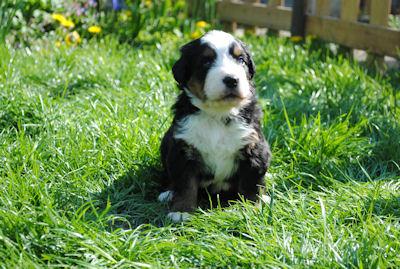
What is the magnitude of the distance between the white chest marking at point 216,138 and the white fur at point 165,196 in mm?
303

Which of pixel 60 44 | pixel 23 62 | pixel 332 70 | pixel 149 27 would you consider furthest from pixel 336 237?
pixel 149 27

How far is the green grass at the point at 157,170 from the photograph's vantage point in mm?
2740

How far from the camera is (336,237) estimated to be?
2.91 meters

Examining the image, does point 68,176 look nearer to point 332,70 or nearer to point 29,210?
point 29,210

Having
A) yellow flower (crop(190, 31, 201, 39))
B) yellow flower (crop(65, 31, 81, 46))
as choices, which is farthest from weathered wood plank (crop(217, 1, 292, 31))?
yellow flower (crop(65, 31, 81, 46))

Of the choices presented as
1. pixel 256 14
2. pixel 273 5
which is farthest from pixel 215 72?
pixel 256 14

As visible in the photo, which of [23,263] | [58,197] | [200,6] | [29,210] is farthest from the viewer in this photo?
[200,6]

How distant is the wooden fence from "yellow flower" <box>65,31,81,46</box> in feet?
8.95

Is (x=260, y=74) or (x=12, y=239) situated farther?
(x=260, y=74)

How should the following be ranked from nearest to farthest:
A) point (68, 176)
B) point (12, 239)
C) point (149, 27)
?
point (12, 239) → point (68, 176) → point (149, 27)

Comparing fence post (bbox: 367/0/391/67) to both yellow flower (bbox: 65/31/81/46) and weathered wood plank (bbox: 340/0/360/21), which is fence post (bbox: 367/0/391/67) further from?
yellow flower (bbox: 65/31/81/46)

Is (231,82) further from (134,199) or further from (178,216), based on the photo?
(134,199)

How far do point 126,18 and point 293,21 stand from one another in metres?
2.07

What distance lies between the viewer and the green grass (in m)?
2.74
